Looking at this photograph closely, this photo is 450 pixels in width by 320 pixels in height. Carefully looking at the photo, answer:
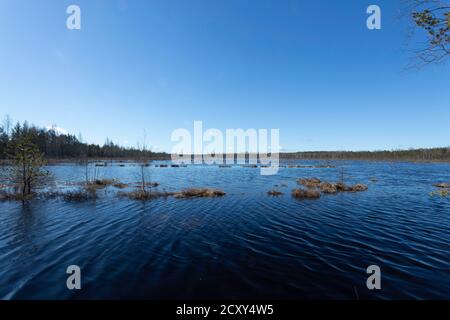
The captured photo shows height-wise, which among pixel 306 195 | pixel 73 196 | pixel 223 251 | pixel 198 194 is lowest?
pixel 223 251

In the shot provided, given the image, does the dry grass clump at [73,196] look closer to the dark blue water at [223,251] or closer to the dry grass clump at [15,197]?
the dry grass clump at [15,197]

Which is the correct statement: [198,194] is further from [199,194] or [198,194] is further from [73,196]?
[73,196]

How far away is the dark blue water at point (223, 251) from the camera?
17.9ft

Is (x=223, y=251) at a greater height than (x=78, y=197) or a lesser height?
lesser

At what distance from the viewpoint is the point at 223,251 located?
7.86m

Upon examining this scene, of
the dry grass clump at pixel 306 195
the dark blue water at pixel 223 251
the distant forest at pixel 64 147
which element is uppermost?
the distant forest at pixel 64 147

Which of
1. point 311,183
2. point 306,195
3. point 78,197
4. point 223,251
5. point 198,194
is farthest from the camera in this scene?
point 311,183

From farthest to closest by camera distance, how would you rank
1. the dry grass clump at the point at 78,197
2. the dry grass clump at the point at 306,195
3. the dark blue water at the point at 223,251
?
the dry grass clump at the point at 306,195, the dry grass clump at the point at 78,197, the dark blue water at the point at 223,251

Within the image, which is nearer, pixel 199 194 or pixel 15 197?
pixel 15 197

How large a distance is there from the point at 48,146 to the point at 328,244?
121m

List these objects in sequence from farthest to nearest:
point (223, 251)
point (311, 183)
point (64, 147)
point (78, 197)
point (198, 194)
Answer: point (64, 147) → point (311, 183) → point (198, 194) → point (78, 197) → point (223, 251)

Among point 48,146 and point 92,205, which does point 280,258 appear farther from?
point 48,146

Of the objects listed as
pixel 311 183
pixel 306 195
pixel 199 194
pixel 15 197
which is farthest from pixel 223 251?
pixel 311 183

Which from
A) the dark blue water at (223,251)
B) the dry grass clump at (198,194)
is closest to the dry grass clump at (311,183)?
the dark blue water at (223,251)
